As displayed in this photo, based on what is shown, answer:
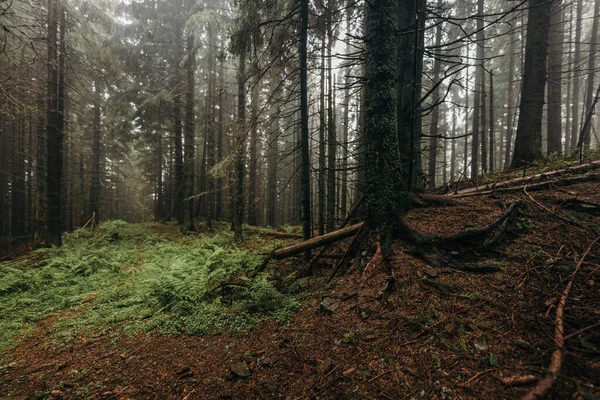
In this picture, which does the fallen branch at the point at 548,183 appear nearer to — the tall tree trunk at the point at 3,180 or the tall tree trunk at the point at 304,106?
the tall tree trunk at the point at 304,106

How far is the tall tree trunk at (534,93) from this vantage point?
300 inches

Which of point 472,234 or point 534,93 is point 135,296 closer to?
point 472,234

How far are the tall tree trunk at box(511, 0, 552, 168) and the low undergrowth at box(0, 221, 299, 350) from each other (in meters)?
8.89

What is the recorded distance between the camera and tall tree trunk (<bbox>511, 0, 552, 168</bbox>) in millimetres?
7609

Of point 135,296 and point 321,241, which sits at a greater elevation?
point 321,241

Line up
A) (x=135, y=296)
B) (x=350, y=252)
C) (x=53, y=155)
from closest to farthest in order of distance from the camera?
(x=350, y=252) → (x=135, y=296) → (x=53, y=155)

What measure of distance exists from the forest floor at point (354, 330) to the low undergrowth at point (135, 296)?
0.04 m

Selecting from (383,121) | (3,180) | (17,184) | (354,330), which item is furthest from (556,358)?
(3,180)

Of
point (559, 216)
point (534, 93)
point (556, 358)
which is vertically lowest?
point (556, 358)

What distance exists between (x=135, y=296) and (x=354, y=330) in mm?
5131

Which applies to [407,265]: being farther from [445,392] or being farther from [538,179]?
[538,179]

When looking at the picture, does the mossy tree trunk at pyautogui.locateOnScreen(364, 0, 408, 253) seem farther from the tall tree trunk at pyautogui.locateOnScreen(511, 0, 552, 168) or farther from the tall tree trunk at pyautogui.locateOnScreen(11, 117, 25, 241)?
the tall tree trunk at pyautogui.locateOnScreen(11, 117, 25, 241)

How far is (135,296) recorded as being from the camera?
17.7 feet

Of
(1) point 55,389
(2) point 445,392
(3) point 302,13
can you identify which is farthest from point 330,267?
(3) point 302,13
